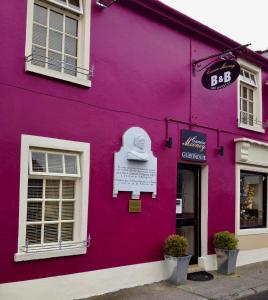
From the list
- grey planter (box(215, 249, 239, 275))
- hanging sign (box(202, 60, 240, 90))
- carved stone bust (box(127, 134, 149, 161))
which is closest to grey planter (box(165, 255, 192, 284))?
grey planter (box(215, 249, 239, 275))

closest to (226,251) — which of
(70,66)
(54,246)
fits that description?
(54,246)

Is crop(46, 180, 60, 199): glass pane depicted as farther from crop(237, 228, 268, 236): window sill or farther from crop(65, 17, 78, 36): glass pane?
crop(237, 228, 268, 236): window sill

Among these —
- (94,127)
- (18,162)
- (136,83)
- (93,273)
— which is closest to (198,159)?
(136,83)

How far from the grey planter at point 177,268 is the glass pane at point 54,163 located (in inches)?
111

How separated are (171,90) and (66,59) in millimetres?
2506

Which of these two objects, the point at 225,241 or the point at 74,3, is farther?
the point at 225,241

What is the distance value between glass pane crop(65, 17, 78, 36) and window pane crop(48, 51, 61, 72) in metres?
0.51

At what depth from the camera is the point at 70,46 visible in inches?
285

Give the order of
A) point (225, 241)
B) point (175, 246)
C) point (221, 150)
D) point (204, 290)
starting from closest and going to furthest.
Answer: point (204, 290)
point (175, 246)
point (225, 241)
point (221, 150)

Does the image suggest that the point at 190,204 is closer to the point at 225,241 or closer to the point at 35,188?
the point at 225,241

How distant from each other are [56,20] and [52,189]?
111 inches

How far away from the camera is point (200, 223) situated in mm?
9445

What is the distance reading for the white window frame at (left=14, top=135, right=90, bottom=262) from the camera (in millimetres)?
6176

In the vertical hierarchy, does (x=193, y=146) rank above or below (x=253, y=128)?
below
